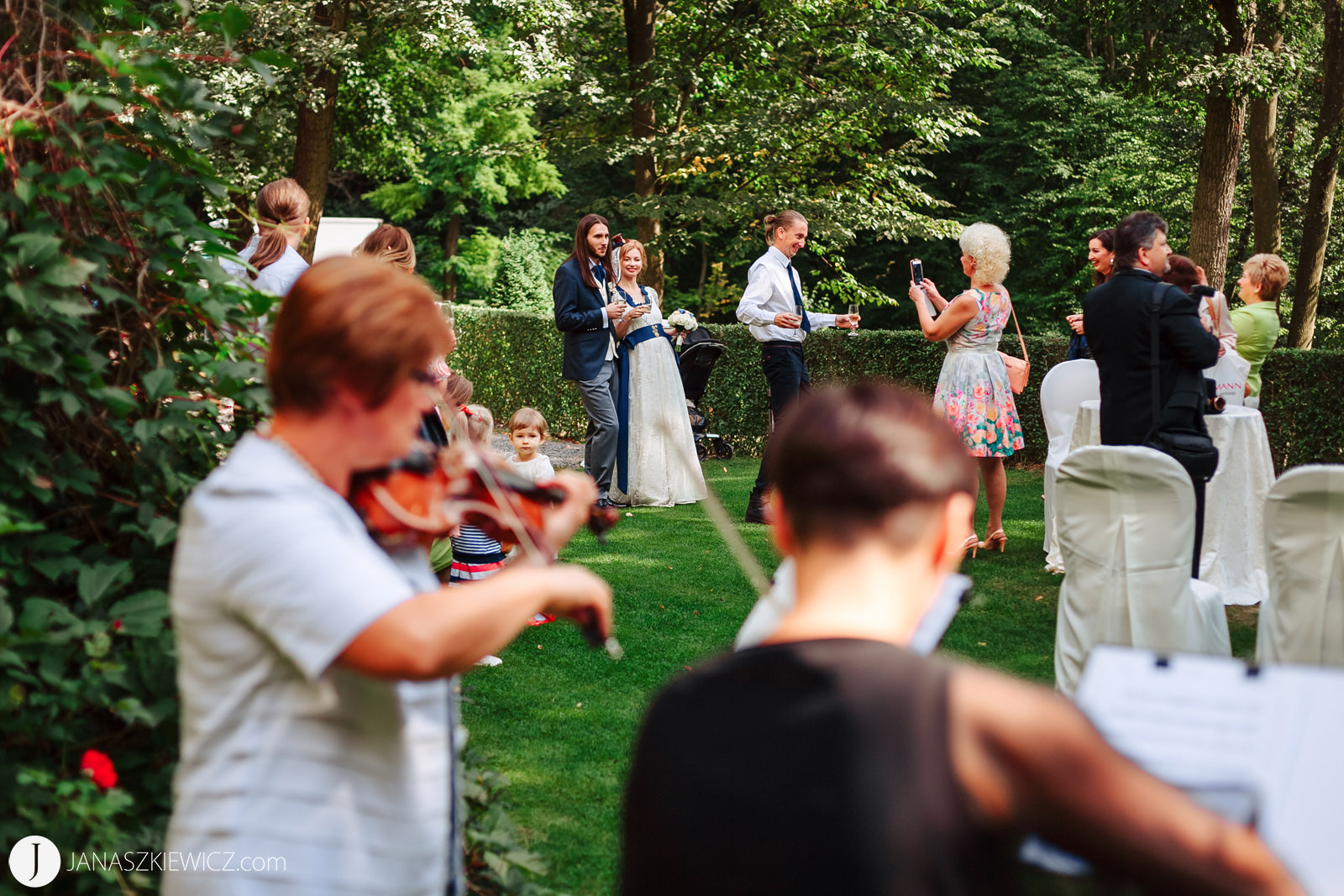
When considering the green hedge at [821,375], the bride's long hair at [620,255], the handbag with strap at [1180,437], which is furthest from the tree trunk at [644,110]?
the handbag with strap at [1180,437]

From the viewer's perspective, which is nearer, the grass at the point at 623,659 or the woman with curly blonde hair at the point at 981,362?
the grass at the point at 623,659

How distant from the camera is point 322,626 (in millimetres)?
1533

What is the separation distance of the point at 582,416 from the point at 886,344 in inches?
161

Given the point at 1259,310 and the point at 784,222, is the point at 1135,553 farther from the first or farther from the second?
the point at 784,222

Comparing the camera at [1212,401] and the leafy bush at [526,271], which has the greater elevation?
the leafy bush at [526,271]

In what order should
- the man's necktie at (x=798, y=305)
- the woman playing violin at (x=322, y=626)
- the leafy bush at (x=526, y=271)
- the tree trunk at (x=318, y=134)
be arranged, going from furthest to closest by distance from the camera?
the leafy bush at (x=526, y=271) < the tree trunk at (x=318, y=134) < the man's necktie at (x=798, y=305) < the woman playing violin at (x=322, y=626)

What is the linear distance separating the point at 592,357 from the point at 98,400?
21.5 ft

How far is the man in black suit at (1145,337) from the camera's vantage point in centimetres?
520

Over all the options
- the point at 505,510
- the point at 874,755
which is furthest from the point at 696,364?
the point at 874,755

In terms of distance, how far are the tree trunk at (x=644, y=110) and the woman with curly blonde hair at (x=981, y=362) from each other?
9.90 meters

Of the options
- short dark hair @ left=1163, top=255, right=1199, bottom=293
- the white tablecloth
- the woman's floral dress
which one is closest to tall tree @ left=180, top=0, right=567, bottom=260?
the woman's floral dress

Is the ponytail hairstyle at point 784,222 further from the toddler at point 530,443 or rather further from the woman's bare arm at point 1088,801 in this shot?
the woman's bare arm at point 1088,801

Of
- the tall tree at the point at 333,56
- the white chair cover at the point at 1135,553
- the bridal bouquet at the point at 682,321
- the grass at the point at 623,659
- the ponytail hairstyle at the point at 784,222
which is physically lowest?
the grass at the point at 623,659

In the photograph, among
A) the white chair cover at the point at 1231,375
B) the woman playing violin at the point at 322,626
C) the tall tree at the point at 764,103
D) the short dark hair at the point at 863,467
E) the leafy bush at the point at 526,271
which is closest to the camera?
the short dark hair at the point at 863,467
